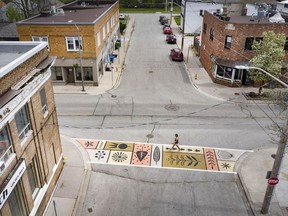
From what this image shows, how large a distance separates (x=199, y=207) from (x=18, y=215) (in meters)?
8.25

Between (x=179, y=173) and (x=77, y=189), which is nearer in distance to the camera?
(x=77, y=189)

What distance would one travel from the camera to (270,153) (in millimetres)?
18219

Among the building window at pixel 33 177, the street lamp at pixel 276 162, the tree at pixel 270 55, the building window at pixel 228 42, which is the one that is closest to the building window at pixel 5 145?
the building window at pixel 33 177

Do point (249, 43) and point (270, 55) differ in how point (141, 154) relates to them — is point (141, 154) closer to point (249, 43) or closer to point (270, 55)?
point (270, 55)

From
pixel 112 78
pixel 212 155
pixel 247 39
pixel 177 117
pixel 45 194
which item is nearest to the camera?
pixel 45 194

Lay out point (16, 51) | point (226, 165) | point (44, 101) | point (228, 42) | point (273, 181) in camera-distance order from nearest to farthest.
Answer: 1. point (273, 181)
2. point (16, 51)
3. point (44, 101)
4. point (226, 165)
5. point (228, 42)

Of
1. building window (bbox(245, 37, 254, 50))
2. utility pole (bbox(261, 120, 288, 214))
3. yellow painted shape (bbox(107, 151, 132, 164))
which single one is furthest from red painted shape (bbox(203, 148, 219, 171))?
building window (bbox(245, 37, 254, 50))

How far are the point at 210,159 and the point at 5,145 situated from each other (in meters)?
11.9

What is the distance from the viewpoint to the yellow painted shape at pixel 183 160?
17141mm

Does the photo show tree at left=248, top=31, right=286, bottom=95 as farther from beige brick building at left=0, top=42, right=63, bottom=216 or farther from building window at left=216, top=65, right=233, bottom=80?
beige brick building at left=0, top=42, right=63, bottom=216

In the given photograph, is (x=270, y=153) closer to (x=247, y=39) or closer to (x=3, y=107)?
(x=247, y=39)

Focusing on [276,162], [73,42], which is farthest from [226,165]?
[73,42]

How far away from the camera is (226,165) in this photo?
17203mm

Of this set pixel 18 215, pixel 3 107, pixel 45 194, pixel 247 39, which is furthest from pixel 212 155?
pixel 247 39
